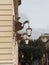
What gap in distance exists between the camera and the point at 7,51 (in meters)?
13.3

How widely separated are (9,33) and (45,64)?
84620 millimetres

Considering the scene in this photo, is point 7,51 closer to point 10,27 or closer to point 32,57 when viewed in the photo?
point 10,27

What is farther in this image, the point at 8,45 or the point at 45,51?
the point at 45,51

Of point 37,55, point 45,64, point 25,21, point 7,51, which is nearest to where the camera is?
Result: point 7,51

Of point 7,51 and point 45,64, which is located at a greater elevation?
point 7,51

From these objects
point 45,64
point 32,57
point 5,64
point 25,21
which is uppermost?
point 25,21

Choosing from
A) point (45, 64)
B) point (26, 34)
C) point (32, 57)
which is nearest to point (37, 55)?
point (32, 57)

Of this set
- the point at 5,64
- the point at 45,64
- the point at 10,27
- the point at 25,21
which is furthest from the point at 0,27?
the point at 45,64

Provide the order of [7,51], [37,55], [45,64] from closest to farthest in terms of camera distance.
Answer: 1. [7,51]
2. [37,55]
3. [45,64]

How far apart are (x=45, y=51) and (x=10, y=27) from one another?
6911 cm

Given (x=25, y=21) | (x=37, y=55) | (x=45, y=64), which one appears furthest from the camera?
(x=45, y=64)

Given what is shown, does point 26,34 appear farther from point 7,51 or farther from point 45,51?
point 45,51

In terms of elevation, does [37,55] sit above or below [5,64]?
below

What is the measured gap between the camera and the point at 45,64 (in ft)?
320
